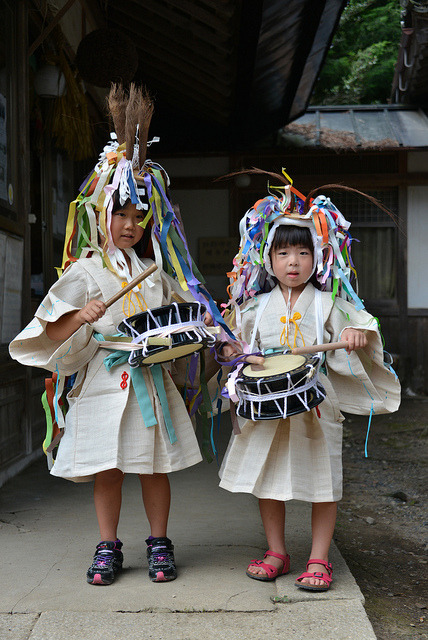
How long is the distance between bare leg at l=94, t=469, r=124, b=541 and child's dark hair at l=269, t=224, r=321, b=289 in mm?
1156

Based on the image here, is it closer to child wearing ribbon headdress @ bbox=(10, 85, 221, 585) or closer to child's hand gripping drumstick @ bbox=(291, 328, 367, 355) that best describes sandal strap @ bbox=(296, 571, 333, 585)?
child wearing ribbon headdress @ bbox=(10, 85, 221, 585)

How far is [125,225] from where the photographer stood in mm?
2848

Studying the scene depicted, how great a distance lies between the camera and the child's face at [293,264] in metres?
2.82

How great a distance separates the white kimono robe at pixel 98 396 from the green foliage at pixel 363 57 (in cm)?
1564

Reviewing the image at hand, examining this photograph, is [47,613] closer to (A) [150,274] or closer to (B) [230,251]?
(A) [150,274]

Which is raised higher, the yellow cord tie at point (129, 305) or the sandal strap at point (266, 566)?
the yellow cord tie at point (129, 305)

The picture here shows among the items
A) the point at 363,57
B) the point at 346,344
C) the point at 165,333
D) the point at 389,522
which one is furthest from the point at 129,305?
the point at 363,57

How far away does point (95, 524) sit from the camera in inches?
139

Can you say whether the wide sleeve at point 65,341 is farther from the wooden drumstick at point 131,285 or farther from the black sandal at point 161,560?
the black sandal at point 161,560

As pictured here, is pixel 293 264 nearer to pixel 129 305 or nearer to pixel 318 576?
pixel 129 305

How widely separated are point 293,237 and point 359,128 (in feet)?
21.7

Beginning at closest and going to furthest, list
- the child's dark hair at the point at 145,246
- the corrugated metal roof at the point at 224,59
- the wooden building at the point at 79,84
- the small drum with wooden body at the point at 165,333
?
the small drum with wooden body at the point at 165,333 < the child's dark hair at the point at 145,246 < the wooden building at the point at 79,84 < the corrugated metal roof at the point at 224,59

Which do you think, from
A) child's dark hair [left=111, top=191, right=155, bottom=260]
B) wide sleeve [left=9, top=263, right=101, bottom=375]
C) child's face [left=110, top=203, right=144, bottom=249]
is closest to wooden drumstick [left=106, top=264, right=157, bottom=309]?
wide sleeve [left=9, top=263, right=101, bottom=375]

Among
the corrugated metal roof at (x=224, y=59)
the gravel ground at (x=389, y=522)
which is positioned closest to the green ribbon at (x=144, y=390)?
the gravel ground at (x=389, y=522)
